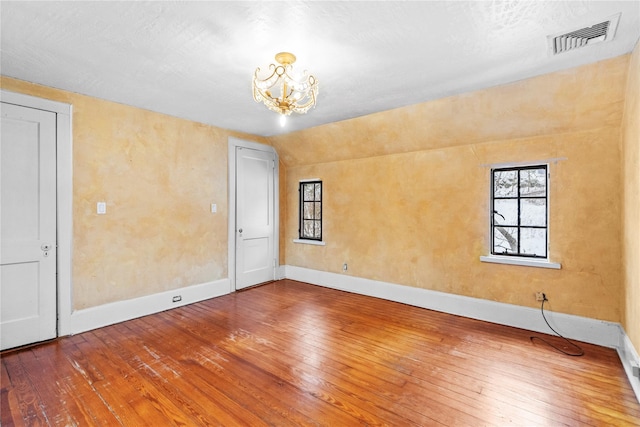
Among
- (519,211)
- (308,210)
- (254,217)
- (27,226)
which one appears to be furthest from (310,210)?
(27,226)

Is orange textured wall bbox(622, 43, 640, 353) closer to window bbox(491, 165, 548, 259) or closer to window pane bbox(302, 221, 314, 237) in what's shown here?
window bbox(491, 165, 548, 259)

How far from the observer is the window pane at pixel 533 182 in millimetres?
3377

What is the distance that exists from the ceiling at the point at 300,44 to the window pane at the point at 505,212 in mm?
1423

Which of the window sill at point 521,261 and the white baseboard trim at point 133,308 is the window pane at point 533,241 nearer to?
the window sill at point 521,261

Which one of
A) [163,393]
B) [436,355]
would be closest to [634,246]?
[436,355]

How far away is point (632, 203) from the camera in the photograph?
2.45 m

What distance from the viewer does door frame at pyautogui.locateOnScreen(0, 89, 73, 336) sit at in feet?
10.2

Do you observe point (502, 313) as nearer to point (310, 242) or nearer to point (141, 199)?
point (310, 242)

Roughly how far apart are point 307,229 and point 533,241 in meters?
3.51

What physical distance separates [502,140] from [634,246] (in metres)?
1.63

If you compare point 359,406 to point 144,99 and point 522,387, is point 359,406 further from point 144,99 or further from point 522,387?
point 144,99

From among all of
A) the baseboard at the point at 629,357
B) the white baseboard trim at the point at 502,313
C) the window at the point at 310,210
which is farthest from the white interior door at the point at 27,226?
the baseboard at the point at 629,357

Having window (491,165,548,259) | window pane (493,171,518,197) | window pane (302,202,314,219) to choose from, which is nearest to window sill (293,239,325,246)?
window pane (302,202,314,219)

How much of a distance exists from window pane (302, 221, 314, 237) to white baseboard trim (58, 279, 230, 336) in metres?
1.73
